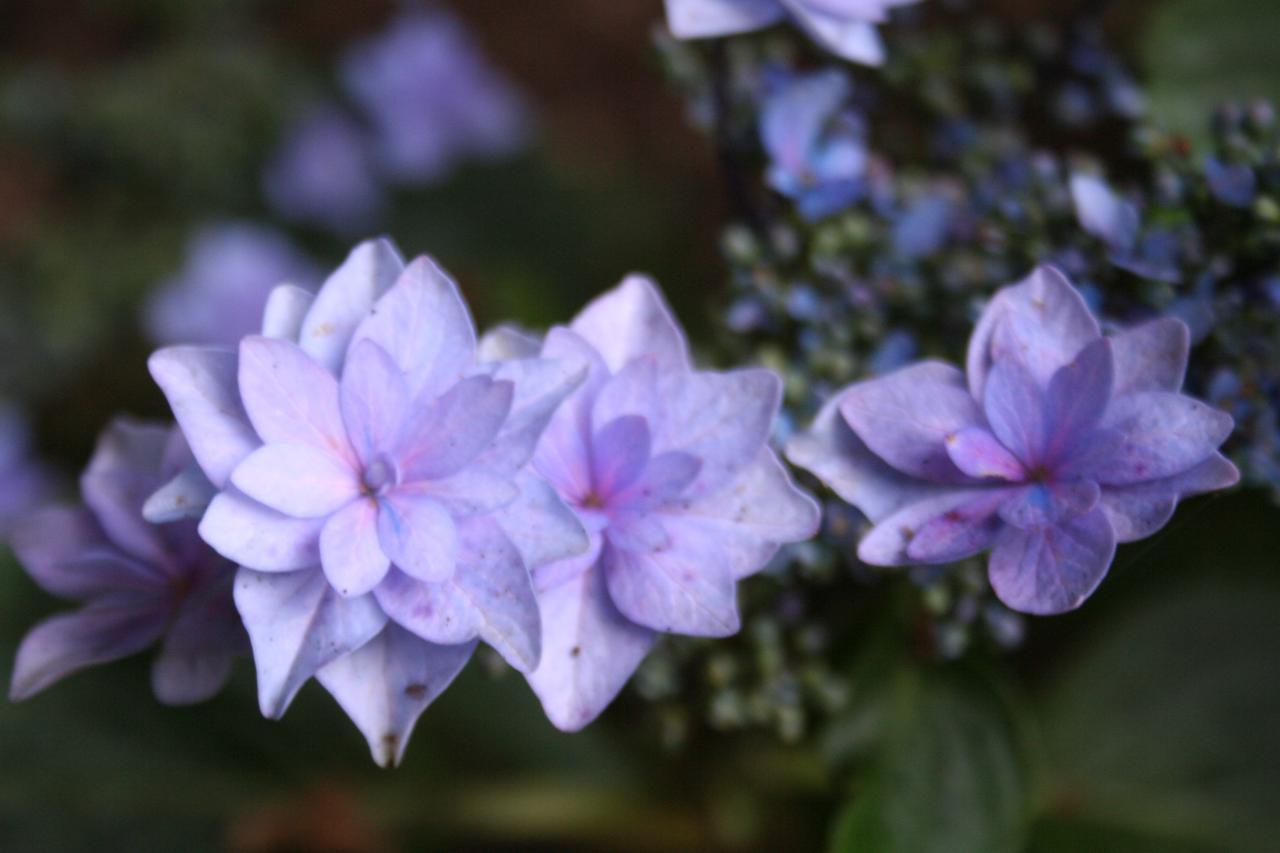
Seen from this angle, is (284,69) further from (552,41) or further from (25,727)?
(25,727)

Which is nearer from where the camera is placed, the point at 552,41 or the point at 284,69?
the point at 284,69

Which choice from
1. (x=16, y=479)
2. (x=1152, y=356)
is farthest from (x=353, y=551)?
(x=16, y=479)

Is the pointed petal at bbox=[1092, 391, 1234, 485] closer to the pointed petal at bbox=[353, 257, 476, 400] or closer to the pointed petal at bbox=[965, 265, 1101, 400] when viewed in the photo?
the pointed petal at bbox=[965, 265, 1101, 400]

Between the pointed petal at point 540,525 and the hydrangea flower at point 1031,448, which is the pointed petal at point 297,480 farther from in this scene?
the hydrangea flower at point 1031,448

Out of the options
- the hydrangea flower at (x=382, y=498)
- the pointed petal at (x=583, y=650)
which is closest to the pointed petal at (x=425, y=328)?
the hydrangea flower at (x=382, y=498)

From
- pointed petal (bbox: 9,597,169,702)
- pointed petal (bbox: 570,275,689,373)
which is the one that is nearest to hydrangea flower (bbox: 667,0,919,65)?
pointed petal (bbox: 570,275,689,373)

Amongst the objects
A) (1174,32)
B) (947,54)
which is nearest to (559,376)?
(947,54)

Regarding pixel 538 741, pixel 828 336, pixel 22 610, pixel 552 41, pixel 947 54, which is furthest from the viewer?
pixel 552 41
